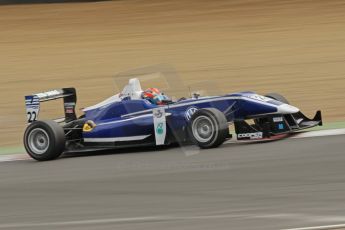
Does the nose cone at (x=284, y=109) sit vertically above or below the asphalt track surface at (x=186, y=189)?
above

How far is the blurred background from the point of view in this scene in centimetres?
1667

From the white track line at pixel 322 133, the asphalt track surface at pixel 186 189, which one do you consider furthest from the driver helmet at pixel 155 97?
the white track line at pixel 322 133

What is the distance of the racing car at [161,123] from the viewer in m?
10.6

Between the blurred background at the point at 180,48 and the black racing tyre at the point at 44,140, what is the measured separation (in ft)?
5.61

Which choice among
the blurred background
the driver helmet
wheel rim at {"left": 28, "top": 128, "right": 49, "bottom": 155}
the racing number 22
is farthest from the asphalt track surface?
the blurred background

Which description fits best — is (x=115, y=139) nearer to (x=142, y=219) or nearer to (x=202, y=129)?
(x=202, y=129)

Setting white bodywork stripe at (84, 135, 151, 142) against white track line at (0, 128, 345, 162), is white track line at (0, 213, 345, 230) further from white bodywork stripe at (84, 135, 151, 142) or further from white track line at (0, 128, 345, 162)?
white track line at (0, 128, 345, 162)

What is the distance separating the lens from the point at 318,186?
786 cm

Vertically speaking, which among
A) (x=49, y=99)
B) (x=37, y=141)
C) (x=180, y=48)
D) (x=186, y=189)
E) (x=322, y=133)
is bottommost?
(x=186, y=189)

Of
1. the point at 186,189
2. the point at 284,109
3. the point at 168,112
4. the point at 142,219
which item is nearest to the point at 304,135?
the point at 284,109

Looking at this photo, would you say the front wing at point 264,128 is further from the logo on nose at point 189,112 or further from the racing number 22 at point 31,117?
the racing number 22 at point 31,117

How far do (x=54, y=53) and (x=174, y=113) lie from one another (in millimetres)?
11039

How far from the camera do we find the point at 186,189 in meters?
8.27

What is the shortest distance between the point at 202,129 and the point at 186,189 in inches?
91.9
